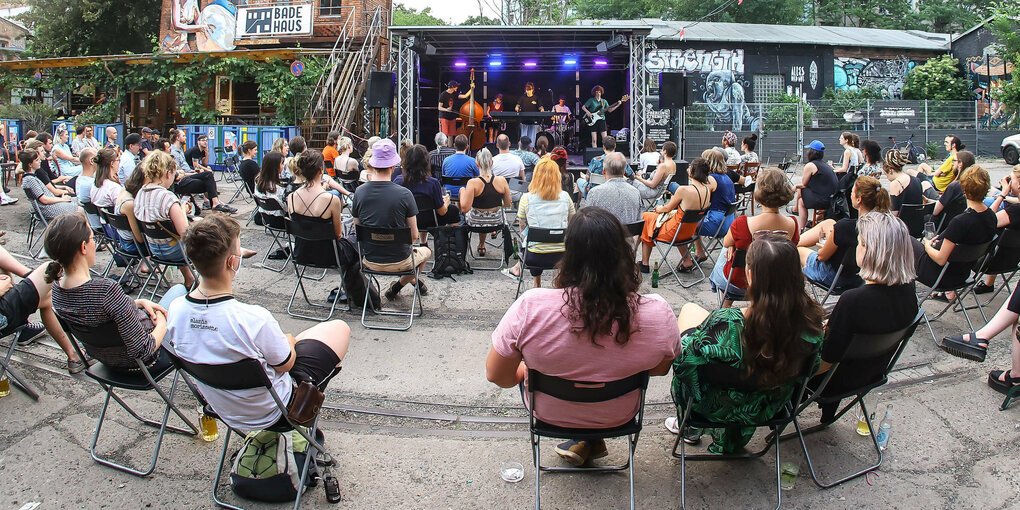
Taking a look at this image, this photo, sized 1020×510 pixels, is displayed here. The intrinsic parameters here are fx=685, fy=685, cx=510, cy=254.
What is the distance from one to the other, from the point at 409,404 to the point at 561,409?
5.08 feet

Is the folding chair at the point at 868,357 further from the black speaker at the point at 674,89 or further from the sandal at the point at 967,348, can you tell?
the black speaker at the point at 674,89

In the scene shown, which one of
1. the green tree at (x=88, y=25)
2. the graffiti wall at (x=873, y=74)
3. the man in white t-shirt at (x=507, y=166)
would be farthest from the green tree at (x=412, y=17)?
the man in white t-shirt at (x=507, y=166)

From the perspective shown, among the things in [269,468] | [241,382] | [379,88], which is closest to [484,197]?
[269,468]

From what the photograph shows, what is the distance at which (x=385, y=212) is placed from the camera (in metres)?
5.32

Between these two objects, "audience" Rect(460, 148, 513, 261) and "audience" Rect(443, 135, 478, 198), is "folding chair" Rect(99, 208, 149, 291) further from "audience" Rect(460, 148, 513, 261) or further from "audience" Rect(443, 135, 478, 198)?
"audience" Rect(443, 135, 478, 198)

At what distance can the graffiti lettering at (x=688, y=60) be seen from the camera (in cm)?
2306

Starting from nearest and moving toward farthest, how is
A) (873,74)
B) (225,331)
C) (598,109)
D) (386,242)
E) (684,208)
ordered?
(225,331)
(386,242)
(684,208)
(598,109)
(873,74)

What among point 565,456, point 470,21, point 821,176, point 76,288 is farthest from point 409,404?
point 470,21

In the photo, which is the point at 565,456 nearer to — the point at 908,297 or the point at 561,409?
the point at 561,409

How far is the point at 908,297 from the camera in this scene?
3064 millimetres

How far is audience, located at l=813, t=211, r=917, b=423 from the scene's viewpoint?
2.93m

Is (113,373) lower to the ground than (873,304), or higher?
lower

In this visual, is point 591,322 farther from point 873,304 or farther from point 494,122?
point 494,122

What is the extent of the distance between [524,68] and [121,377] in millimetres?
14665
